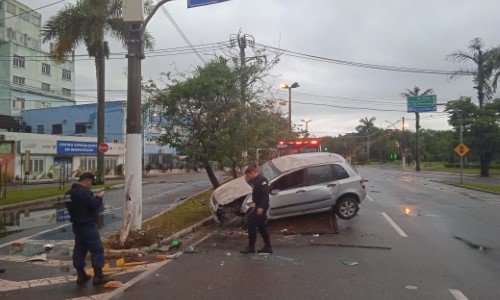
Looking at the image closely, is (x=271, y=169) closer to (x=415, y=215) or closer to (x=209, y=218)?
(x=209, y=218)

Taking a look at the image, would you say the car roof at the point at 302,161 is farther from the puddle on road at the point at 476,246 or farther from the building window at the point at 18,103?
the building window at the point at 18,103

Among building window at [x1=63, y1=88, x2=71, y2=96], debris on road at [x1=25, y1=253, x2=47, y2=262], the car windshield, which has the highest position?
building window at [x1=63, y1=88, x2=71, y2=96]

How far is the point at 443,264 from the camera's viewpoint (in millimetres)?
7223

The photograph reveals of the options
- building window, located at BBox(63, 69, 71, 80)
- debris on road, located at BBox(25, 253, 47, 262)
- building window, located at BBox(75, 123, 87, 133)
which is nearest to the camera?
debris on road, located at BBox(25, 253, 47, 262)

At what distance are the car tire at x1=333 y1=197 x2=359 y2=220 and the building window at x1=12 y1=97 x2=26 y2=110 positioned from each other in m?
50.4

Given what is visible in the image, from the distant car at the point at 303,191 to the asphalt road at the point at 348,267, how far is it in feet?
1.91

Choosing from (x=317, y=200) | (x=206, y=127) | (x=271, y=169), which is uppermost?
(x=206, y=127)

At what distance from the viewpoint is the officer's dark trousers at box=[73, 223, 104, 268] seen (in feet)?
20.5

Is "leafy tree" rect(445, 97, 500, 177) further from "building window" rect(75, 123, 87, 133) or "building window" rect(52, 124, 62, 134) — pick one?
"building window" rect(52, 124, 62, 134)

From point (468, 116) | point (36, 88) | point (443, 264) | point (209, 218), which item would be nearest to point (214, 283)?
point (443, 264)

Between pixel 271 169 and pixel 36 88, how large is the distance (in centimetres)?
5164

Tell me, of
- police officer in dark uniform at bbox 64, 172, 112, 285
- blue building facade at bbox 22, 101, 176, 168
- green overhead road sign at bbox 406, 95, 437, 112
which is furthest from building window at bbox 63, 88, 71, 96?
police officer in dark uniform at bbox 64, 172, 112, 285

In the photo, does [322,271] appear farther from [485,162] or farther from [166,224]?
[485,162]

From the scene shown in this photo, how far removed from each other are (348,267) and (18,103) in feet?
179
